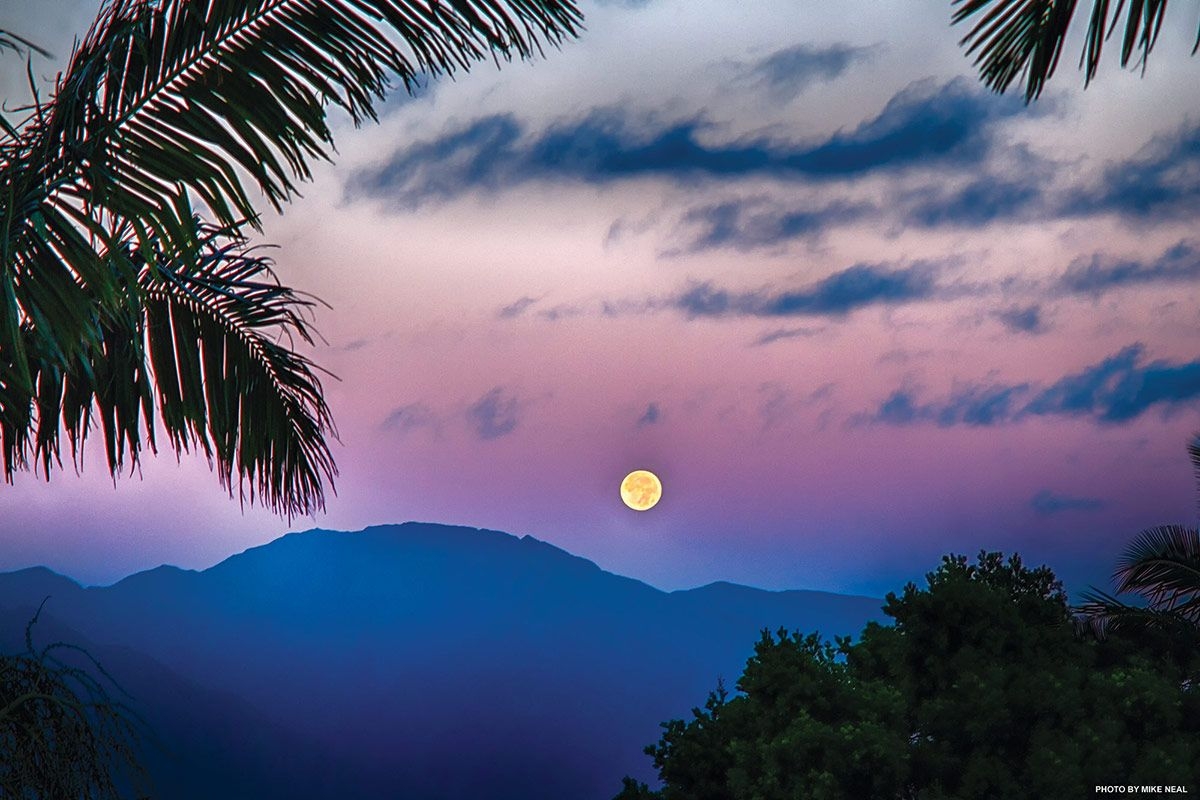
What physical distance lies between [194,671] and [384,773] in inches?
1466

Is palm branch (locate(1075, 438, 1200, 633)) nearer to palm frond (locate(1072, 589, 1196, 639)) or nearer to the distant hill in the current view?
palm frond (locate(1072, 589, 1196, 639))

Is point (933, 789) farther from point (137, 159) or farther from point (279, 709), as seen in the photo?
point (279, 709)

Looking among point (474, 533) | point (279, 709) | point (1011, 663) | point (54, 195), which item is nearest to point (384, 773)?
point (279, 709)

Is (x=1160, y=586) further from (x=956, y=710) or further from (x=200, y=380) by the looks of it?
(x=200, y=380)

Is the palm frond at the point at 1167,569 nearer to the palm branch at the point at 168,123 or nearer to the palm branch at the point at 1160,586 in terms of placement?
the palm branch at the point at 1160,586

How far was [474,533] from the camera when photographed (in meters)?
182

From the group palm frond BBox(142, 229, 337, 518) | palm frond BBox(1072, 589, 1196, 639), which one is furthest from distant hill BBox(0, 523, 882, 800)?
palm frond BBox(142, 229, 337, 518)

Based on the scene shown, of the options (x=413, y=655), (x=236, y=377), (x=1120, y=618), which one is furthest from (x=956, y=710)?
(x=413, y=655)

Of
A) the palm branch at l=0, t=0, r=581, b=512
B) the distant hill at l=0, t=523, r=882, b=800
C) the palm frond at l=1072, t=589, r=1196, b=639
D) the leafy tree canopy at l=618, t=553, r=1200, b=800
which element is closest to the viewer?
the palm branch at l=0, t=0, r=581, b=512

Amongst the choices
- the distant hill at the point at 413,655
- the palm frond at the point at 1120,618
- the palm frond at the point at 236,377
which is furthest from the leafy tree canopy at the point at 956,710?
the distant hill at the point at 413,655

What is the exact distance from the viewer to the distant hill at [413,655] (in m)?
127

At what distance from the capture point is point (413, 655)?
159000mm

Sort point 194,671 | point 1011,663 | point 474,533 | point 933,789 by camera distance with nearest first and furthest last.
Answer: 1. point 933,789
2. point 1011,663
3. point 194,671
4. point 474,533

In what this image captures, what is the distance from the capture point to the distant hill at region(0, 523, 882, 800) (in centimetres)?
12731
